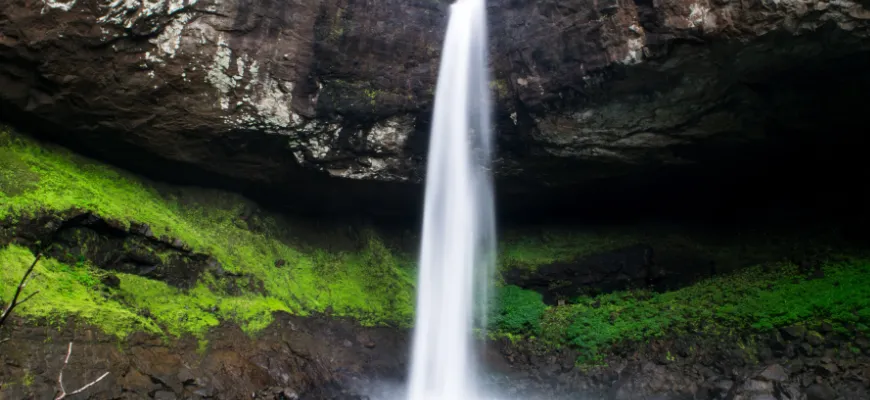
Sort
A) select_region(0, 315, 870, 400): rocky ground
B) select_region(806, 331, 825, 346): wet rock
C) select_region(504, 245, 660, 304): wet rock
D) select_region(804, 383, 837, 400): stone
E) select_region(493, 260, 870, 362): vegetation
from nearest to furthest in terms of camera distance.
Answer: select_region(0, 315, 870, 400): rocky ground, select_region(804, 383, 837, 400): stone, select_region(806, 331, 825, 346): wet rock, select_region(493, 260, 870, 362): vegetation, select_region(504, 245, 660, 304): wet rock

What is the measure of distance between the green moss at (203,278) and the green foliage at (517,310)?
2.32 metres

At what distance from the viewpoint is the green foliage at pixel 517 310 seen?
13.7m

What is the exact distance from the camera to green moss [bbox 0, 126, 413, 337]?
9734mm

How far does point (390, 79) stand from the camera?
1362cm

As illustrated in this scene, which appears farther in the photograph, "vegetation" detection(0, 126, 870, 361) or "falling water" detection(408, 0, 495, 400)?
"falling water" detection(408, 0, 495, 400)

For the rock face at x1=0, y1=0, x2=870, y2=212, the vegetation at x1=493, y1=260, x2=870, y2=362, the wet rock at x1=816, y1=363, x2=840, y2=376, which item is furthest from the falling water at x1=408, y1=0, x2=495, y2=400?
the wet rock at x1=816, y1=363, x2=840, y2=376

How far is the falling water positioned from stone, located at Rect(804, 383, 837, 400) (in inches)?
244

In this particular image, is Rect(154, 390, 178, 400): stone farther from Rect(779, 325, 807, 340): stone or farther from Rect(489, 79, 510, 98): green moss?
Rect(779, 325, 807, 340): stone

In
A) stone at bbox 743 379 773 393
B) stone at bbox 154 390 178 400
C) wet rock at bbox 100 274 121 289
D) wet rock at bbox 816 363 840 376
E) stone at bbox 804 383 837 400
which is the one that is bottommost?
stone at bbox 154 390 178 400

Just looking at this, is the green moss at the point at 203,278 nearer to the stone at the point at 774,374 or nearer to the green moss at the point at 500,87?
the green moss at the point at 500,87

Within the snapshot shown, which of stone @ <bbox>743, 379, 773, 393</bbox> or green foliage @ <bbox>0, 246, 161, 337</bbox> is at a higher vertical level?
green foliage @ <bbox>0, 246, 161, 337</bbox>

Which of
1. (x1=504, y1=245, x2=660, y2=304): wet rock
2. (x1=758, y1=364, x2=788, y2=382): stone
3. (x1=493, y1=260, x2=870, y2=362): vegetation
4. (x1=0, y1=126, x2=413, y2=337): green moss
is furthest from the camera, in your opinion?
(x1=504, y1=245, x2=660, y2=304): wet rock

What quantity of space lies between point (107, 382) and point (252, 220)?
22.7 feet

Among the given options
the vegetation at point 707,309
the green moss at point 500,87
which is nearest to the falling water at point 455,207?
the green moss at point 500,87
